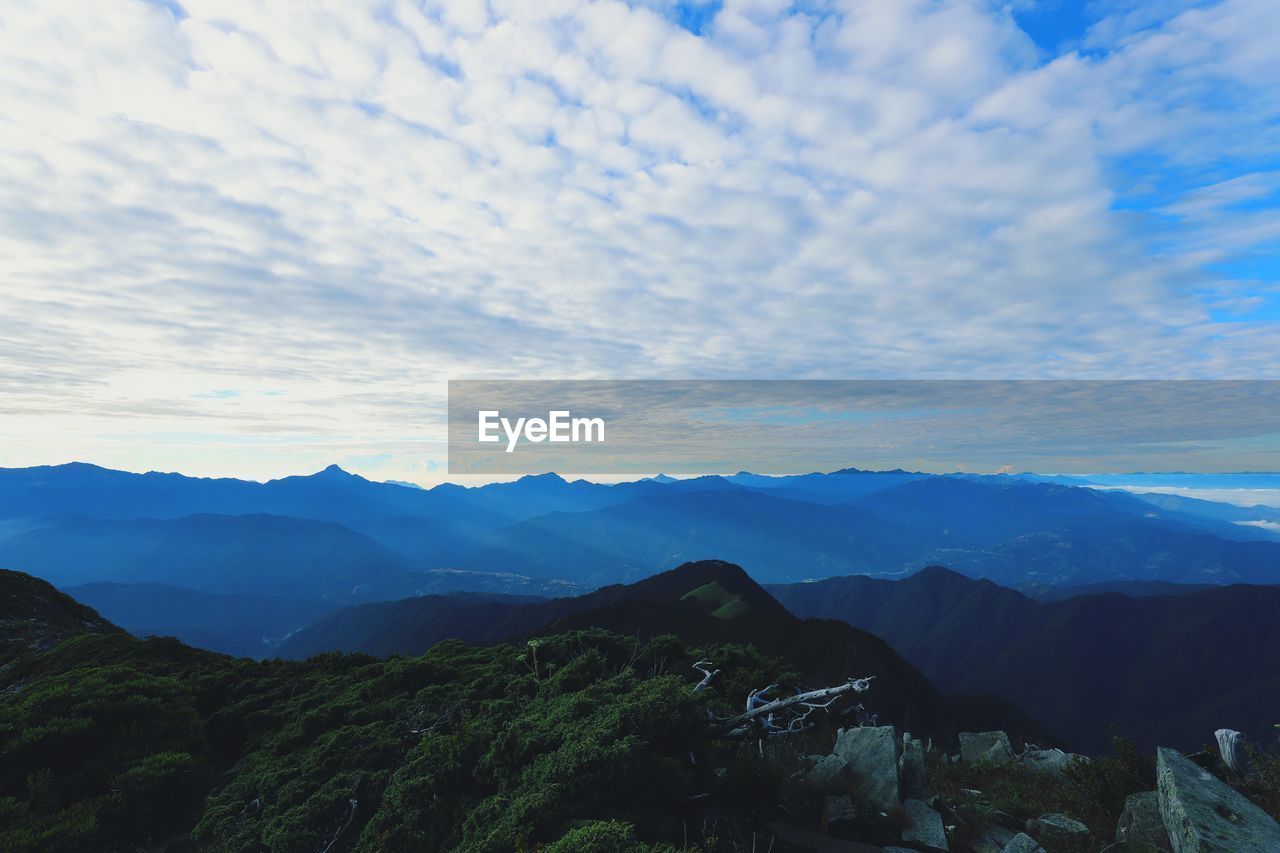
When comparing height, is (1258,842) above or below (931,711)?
above

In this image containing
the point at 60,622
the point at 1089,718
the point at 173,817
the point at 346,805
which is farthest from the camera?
the point at 1089,718

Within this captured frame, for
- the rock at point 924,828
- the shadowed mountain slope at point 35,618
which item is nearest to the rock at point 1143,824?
the rock at point 924,828

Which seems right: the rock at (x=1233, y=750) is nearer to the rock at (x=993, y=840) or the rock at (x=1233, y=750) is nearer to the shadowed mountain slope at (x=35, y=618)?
the rock at (x=993, y=840)

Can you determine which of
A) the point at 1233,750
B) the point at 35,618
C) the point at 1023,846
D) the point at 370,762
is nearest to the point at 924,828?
the point at 1023,846

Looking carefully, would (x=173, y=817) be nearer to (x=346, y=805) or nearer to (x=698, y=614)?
(x=346, y=805)

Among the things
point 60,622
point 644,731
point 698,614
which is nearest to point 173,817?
point 644,731

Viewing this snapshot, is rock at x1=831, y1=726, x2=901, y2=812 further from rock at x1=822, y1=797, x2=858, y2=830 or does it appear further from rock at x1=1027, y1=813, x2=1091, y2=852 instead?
rock at x1=1027, y1=813, x2=1091, y2=852

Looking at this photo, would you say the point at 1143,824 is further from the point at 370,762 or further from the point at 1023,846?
the point at 370,762
